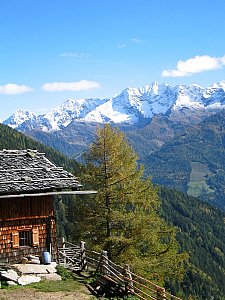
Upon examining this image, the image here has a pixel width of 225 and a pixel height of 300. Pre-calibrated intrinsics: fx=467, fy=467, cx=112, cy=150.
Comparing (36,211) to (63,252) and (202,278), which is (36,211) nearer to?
(63,252)

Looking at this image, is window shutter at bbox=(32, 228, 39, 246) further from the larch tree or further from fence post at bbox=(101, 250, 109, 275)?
fence post at bbox=(101, 250, 109, 275)

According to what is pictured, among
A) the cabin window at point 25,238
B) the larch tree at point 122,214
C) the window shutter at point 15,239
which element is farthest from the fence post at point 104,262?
the window shutter at point 15,239

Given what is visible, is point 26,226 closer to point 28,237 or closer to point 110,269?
point 28,237

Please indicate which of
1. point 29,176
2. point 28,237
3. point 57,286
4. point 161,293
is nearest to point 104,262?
point 57,286

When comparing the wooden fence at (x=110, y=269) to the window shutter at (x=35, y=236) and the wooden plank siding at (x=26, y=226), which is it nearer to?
the wooden plank siding at (x=26, y=226)

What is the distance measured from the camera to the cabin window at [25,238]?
96.6 feet

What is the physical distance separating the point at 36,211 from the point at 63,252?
3977mm

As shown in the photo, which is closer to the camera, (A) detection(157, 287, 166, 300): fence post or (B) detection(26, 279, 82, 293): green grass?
(A) detection(157, 287, 166, 300): fence post

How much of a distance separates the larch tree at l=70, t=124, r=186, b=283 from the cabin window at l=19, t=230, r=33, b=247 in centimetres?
304

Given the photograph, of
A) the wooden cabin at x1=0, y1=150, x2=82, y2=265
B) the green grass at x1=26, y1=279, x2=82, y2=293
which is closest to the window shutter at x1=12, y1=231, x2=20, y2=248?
the wooden cabin at x1=0, y1=150, x2=82, y2=265

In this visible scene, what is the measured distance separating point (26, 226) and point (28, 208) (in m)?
1.13

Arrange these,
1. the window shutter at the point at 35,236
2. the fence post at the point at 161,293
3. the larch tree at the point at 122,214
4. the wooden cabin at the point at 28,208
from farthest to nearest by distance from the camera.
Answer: the larch tree at the point at 122,214, the window shutter at the point at 35,236, the wooden cabin at the point at 28,208, the fence post at the point at 161,293

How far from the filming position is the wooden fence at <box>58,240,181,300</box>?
75.0ft

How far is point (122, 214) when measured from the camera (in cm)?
2992
